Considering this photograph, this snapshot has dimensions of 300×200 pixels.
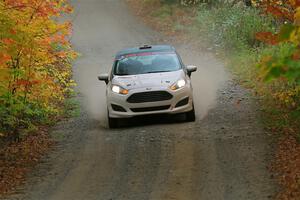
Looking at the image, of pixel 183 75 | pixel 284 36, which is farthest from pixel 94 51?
pixel 284 36

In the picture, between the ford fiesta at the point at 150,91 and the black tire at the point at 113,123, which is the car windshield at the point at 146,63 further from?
the black tire at the point at 113,123

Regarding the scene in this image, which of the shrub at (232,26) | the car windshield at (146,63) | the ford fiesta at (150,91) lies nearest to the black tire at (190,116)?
the ford fiesta at (150,91)

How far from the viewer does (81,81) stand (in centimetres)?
2572

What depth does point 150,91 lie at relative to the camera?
49.3 ft

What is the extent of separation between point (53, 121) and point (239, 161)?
24.6 feet

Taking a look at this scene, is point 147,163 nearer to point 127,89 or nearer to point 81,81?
point 127,89

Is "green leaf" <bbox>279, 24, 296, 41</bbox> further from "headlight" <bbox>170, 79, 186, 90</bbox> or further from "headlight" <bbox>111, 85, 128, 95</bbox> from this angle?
"headlight" <bbox>111, 85, 128, 95</bbox>

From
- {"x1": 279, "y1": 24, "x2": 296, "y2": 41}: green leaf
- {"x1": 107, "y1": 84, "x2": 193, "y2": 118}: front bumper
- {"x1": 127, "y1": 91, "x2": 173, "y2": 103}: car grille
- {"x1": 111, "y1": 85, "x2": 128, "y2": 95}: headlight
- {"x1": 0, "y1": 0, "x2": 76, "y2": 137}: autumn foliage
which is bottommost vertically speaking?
{"x1": 107, "y1": 84, "x2": 193, "y2": 118}: front bumper

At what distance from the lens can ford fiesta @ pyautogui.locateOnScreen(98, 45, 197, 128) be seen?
15.1 metres

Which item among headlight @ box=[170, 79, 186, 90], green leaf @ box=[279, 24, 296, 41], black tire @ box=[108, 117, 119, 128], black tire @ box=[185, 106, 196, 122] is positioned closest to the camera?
green leaf @ box=[279, 24, 296, 41]

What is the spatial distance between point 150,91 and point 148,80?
0.49m

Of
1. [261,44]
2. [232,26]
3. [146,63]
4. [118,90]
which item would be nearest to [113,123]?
[118,90]

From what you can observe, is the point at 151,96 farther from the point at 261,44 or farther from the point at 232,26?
the point at 232,26

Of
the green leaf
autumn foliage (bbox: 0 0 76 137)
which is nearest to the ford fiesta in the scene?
autumn foliage (bbox: 0 0 76 137)
